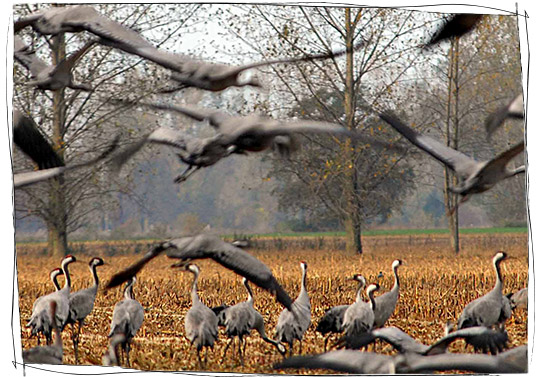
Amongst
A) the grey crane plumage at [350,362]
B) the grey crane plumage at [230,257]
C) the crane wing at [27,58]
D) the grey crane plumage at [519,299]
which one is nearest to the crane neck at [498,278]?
the grey crane plumage at [519,299]

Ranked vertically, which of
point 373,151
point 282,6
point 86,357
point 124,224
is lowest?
point 86,357

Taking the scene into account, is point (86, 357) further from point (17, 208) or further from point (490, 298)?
point (490, 298)

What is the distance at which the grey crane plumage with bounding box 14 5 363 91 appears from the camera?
6.18m

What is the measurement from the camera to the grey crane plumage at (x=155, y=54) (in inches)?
243

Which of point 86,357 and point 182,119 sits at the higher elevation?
point 182,119

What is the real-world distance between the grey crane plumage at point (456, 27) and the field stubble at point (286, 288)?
60.5 inches

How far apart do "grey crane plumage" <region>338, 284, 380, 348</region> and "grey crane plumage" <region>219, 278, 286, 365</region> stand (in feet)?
1.51

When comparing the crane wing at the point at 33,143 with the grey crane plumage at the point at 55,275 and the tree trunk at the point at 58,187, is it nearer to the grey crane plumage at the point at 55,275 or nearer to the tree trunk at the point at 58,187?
the tree trunk at the point at 58,187

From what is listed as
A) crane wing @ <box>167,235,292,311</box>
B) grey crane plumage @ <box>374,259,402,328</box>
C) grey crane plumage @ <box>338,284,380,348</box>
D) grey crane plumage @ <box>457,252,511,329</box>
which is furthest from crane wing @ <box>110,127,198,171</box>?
grey crane plumage @ <box>457,252,511,329</box>

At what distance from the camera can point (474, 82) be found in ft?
21.4

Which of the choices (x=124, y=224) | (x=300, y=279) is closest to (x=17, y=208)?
(x=124, y=224)

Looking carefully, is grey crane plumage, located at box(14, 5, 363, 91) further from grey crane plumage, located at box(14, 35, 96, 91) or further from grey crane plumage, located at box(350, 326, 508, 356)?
grey crane plumage, located at box(350, 326, 508, 356)

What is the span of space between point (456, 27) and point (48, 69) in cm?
300

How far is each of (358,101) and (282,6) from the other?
2.94ft
